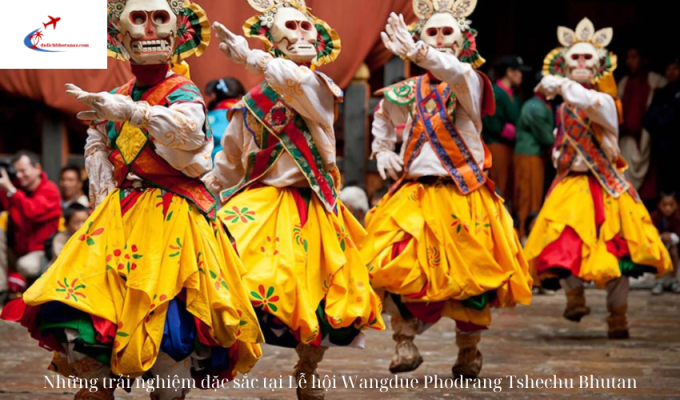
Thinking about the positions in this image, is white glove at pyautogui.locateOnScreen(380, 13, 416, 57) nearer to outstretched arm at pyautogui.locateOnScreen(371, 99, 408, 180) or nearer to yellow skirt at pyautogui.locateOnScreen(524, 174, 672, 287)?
outstretched arm at pyautogui.locateOnScreen(371, 99, 408, 180)

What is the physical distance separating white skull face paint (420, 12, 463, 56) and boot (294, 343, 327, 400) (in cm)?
163

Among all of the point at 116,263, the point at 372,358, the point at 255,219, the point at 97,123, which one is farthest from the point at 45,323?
the point at 372,358

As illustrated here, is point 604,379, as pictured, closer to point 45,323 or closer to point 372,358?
point 372,358

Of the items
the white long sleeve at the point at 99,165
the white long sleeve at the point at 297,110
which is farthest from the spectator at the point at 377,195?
the white long sleeve at the point at 99,165

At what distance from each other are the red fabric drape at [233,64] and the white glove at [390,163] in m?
3.02

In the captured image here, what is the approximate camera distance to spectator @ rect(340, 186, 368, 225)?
A: 824 cm

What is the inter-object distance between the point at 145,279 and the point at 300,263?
0.95 meters

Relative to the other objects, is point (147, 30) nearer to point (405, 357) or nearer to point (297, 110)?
point (297, 110)

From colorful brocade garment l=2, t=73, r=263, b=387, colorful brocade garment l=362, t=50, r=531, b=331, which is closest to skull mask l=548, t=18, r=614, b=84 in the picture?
colorful brocade garment l=362, t=50, r=531, b=331

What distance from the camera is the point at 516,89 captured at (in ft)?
32.8

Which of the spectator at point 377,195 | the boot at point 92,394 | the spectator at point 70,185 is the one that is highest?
the boot at point 92,394

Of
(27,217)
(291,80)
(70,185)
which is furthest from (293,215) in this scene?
(70,185)

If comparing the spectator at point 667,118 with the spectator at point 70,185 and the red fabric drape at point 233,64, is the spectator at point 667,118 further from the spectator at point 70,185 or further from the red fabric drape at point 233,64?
the spectator at point 70,185

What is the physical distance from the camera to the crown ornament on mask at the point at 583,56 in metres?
6.83
